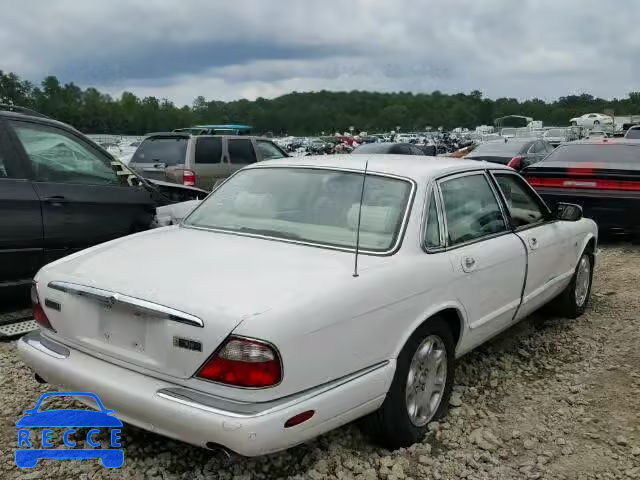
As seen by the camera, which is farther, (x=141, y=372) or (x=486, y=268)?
(x=486, y=268)

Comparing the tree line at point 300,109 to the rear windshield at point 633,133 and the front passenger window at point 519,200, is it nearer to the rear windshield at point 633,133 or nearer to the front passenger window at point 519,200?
the front passenger window at point 519,200

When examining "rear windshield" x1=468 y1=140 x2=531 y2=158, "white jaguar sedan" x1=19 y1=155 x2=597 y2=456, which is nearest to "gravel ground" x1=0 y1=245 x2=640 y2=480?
"white jaguar sedan" x1=19 y1=155 x2=597 y2=456

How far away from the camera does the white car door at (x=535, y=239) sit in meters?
4.45

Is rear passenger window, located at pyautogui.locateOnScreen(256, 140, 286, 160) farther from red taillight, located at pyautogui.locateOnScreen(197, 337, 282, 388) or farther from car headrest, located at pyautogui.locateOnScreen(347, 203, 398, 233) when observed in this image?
red taillight, located at pyautogui.locateOnScreen(197, 337, 282, 388)

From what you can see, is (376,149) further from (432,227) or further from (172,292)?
(172,292)

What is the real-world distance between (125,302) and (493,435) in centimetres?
214

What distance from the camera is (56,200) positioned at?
5.08 metres

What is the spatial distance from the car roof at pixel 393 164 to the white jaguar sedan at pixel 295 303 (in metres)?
0.02

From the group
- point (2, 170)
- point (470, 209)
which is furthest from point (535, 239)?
point (2, 170)

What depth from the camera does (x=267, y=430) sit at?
245cm

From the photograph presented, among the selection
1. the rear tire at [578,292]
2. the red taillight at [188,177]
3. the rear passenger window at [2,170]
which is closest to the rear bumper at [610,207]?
the rear tire at [578,292]

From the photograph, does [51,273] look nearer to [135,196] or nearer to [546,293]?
[135,196]

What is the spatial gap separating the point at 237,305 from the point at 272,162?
1918 mm

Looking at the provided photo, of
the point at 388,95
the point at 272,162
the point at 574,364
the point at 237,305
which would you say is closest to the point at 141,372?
the point at 237,305
